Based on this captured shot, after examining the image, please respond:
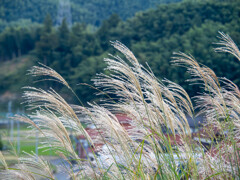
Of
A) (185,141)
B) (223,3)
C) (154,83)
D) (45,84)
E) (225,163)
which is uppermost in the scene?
(223,3)

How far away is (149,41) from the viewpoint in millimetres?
8320

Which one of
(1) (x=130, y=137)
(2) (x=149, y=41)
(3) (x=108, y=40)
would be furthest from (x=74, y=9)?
(1) (x=130, y=137)

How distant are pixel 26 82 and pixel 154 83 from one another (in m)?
3.68

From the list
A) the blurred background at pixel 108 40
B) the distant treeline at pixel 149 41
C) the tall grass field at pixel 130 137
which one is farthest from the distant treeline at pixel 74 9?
the tall grass field at pixel 130 137

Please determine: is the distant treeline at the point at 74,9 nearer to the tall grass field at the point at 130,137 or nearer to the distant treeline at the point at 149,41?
the distant treeline at the point at 149,41

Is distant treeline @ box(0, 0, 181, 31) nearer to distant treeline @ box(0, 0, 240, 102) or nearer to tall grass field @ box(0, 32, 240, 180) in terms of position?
distant treeline @ box(0, 0, 240, 102)

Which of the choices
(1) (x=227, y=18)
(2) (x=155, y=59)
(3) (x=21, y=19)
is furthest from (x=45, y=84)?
(1) (x=227, y=18)

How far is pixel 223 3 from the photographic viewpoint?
7984mm

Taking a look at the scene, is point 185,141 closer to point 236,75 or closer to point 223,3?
point 236,75

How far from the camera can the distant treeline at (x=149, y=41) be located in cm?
607

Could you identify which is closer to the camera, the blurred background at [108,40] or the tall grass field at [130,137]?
the tall grass field at [130,137]

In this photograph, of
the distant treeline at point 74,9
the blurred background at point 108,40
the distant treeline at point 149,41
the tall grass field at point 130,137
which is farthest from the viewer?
the distant treeline at point 74,9

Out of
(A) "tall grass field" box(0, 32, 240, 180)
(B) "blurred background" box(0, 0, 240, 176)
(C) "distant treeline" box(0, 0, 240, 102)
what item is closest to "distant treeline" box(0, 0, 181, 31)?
(B) "blurred background" box(0, 0, 240, 176)

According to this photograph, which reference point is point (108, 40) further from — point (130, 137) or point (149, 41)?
point (130, 137)
